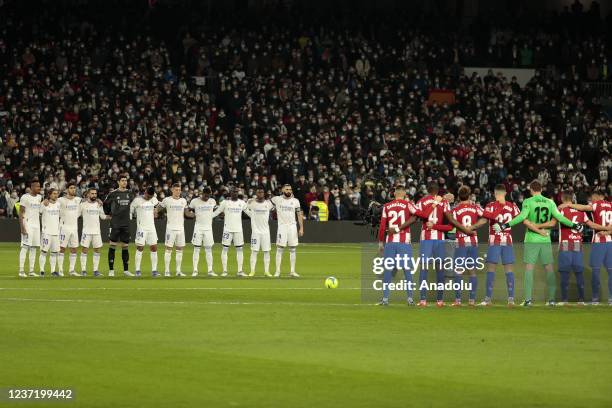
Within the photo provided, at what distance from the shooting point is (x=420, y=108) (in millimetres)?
53719

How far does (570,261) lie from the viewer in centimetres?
2259

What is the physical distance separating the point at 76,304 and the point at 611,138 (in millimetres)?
35295

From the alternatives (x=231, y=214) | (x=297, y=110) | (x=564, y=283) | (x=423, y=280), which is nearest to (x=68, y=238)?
(x=231, y=214)

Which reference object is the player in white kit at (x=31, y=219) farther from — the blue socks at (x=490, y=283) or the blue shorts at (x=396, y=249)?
the blue socks at (x=490, y=283)

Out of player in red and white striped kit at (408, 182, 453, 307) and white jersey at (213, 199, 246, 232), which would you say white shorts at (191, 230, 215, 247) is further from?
player in red and white striped kit at (408, 182, 453, 307)

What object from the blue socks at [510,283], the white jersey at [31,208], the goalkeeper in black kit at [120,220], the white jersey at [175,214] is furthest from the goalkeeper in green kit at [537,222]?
the white jersey at [31,208]

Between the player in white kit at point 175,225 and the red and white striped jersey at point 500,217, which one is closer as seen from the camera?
the red and white striped jersey at point 500,217

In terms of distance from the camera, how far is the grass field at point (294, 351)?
13.2 meters

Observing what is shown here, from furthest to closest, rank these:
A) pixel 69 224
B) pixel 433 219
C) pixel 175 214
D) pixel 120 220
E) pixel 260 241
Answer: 1. pixel 260 241
2. pixel 175 214
3. pixel 120 220
4. pixel 69 224
5. pixel 433 219

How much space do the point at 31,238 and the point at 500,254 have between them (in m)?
13.5

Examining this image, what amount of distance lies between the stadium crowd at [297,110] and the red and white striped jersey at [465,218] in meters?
21.8

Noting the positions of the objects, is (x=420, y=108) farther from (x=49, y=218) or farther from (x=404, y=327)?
(x=404, y=327)

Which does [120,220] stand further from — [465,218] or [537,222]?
[537,222]

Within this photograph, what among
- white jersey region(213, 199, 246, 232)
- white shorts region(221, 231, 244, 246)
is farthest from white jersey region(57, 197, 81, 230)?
white shorts region(221, 231, 244, 246)
